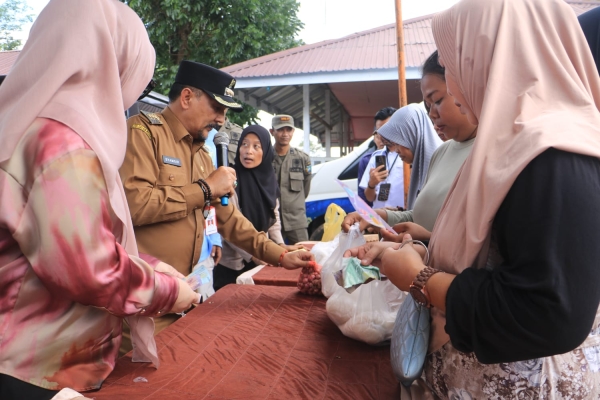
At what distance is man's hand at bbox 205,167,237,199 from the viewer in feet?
7.41

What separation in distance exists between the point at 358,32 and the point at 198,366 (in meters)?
10.9

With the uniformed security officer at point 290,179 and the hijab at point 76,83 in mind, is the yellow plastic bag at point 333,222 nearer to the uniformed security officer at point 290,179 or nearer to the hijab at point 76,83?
the hijab at point 76,83

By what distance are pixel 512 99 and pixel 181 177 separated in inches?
65.3

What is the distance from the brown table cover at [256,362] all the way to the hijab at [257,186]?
2.30 metres

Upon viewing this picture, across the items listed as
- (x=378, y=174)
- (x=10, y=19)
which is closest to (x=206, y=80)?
(x=378, y=174)

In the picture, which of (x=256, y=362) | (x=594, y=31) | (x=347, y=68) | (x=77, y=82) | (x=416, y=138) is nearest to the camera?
(x=77, y=82)

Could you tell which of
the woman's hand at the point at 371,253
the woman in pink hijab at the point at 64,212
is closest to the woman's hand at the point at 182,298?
the woman in pink hijab at the point at 64,212

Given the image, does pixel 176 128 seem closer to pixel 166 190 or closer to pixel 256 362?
pixel 166 190

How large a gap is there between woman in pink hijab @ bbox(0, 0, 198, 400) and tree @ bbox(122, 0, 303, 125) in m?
10.0

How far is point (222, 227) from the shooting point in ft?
8.59

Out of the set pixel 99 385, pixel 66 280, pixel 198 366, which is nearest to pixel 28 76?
pixel 66 280

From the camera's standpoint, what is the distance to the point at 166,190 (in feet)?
6.79

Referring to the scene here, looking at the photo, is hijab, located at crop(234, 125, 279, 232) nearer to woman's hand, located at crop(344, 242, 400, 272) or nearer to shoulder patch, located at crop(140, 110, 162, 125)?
shoulder patch, located at crop(140, 110, 162, 125)

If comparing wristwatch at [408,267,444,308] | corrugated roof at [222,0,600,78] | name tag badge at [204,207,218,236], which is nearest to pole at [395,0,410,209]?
name tag badge at [204,207,218,236]
